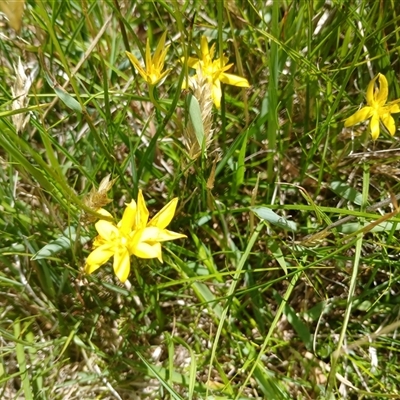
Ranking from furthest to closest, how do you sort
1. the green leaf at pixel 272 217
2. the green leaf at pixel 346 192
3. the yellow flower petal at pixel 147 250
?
the green leaf at pixel 346 192 < the green leaf at pixel 272 217 < the yellow flower petal at pixel 147 250

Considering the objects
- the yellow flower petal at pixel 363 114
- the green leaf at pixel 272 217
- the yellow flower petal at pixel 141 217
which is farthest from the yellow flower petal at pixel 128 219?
the yellow flower petal at pixel 363 114

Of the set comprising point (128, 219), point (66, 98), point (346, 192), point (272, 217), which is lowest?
point (346, 192)

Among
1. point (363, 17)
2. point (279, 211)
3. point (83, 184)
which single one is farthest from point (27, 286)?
point (363, 17)

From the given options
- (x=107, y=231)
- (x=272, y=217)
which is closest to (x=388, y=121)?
(x=272, y=217)

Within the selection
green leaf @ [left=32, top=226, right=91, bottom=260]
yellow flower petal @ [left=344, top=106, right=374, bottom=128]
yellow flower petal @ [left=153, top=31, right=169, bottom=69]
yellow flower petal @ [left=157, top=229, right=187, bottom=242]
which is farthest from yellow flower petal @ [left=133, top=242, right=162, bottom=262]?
yellow flower petal @ [left=344, top=106, right=374, bottom=128]

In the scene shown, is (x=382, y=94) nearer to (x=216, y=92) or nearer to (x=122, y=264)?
(x=216, y=92)

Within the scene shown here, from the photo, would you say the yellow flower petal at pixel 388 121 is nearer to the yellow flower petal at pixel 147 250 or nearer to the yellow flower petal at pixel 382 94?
the yellow flower petal at pixel 382 94
